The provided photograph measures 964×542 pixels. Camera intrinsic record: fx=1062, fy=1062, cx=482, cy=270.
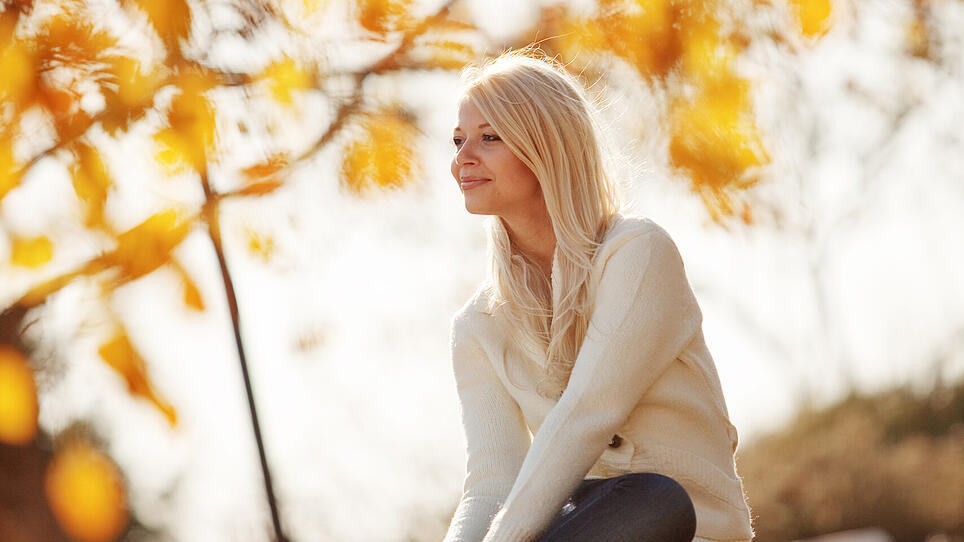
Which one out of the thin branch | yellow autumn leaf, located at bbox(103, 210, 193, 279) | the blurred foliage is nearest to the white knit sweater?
the thin branch

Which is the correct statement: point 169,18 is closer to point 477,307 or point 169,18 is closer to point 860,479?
point 477,307

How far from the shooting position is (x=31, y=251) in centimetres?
272

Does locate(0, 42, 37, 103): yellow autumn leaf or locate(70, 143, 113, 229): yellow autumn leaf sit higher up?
locate(0, 42, 37, 103): yellow autumn leaf

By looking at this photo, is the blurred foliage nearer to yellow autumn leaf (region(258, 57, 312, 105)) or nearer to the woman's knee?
yellow autumn leaf (region(258, 57, 312, 105))

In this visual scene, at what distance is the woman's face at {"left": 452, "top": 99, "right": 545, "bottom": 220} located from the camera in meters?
1.58

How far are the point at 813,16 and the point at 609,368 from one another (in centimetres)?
249

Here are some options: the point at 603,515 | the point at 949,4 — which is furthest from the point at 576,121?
the point at 949,4

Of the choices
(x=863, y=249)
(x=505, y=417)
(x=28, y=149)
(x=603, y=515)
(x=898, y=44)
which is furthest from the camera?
(x=863, y=249)

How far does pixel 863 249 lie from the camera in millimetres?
4148

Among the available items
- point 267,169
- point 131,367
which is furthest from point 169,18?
point 131,367

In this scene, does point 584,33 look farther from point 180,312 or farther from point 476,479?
point 476,479

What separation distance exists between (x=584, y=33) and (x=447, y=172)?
0.56 meters

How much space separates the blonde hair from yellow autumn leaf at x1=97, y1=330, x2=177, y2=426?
4.90ft

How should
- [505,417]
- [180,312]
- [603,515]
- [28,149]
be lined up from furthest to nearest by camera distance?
[180,312] → [28,149] → [505,417] → [603,515]
